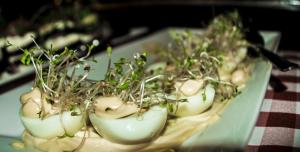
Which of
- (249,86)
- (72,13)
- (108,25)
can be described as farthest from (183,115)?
(108,25)

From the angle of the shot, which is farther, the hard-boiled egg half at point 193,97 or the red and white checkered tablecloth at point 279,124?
the hard-boiled egg half at point 193,97

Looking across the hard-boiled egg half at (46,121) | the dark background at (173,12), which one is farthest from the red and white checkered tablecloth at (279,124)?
the dark background at (173,12)

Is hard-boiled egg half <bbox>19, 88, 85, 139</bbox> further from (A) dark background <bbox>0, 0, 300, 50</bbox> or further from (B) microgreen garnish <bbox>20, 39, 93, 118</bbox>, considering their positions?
(A) dark background <bbox>0, 0, 300, 50</bbox>

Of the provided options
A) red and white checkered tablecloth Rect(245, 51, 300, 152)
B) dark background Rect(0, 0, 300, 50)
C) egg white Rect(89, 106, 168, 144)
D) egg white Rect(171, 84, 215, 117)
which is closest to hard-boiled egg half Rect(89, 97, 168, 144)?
egg white Rect(89, 106, 168, 144)

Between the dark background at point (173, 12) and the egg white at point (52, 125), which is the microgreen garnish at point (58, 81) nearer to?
the egg white at point (52, 125)

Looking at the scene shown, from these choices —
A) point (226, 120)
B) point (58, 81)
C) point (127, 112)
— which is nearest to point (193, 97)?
point (226, 120)

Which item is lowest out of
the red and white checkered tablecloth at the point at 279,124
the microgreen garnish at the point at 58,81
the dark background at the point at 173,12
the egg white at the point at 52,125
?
the red and white checkered tablecloth at the point at 279,124
